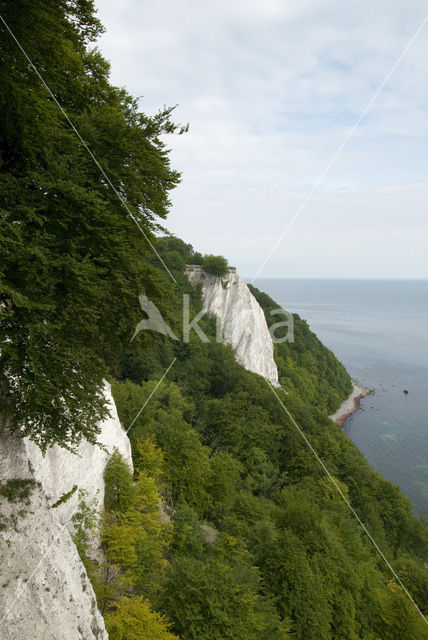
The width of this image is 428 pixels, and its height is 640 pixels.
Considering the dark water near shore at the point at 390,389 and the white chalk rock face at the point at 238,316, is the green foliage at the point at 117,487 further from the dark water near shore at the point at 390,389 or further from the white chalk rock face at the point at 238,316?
the dark water near shore at the point at 390,389

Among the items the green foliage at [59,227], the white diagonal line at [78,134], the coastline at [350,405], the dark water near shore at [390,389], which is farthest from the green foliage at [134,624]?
the coastline at [350,405]

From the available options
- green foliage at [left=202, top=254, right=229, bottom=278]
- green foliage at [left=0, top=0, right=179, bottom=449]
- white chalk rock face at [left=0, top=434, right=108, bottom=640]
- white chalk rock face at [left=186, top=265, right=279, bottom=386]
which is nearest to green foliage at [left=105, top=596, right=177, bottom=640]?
white chalk rock face at [left=0, top=434, right=108, bottom=640]

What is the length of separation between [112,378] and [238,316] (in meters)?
33.3

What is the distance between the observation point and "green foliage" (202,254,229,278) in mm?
45562

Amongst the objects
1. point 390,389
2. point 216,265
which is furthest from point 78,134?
point 390,389

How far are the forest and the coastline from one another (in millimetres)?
36102

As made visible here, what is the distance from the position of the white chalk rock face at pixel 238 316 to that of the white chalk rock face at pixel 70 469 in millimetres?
30850

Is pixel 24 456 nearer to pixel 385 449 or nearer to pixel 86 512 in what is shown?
pixel 86 512

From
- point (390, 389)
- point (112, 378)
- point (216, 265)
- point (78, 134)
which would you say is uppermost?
point (216, 265)

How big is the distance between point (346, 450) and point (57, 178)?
3275 cm

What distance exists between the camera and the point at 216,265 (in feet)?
150

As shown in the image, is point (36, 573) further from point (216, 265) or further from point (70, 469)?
point (216, 265)

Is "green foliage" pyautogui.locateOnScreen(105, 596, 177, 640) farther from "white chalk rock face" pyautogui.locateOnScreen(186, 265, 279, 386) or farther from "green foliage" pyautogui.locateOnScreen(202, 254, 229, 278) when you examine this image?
"green foliage" pyautogui.locateOnScreen(202, 254, 229, 278)

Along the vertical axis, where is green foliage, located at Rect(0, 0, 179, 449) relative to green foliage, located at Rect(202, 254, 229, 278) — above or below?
below
